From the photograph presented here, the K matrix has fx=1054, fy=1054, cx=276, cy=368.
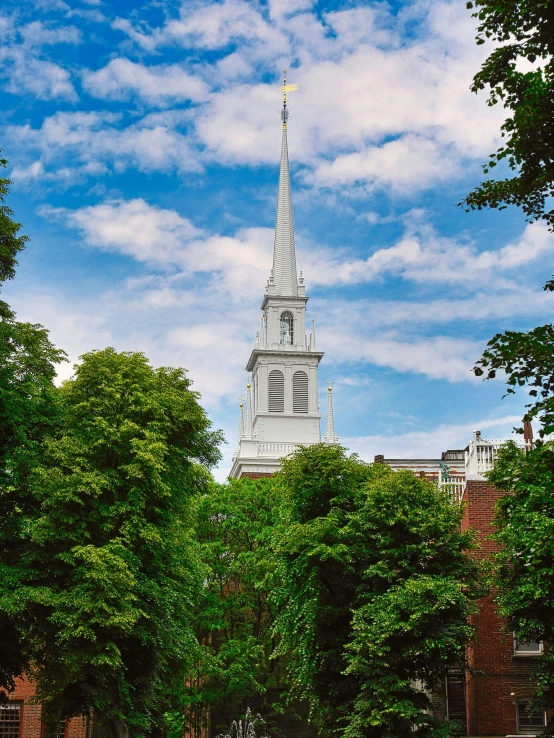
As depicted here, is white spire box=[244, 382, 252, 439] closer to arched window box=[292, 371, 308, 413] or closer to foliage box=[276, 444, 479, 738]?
arched window box=[292, 371, 308, 413]

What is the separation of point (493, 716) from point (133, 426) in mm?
18219

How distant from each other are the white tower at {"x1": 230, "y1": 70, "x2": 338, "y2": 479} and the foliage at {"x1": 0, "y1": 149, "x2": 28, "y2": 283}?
4656cm

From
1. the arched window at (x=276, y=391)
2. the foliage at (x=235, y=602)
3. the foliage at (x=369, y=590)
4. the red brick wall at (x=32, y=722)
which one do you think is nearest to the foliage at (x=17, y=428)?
the foliage at (x=369, y=590)

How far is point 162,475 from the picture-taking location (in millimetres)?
37656

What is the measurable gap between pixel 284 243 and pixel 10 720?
47380 millimetres

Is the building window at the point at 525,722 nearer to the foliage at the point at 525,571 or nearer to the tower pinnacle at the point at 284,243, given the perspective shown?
the foliage at the point at 525,571

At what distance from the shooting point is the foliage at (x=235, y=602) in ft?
164

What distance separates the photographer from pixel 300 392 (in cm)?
8325

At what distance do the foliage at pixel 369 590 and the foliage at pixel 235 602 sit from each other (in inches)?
436

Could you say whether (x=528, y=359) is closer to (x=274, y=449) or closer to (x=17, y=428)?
(x=17, y=428)

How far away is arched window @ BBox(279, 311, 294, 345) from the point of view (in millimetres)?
84875

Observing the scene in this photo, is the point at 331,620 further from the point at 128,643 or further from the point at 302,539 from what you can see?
the point at 128,643

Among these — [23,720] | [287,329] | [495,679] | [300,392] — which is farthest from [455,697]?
[287,329]

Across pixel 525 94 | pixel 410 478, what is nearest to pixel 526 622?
pixel 410 478
